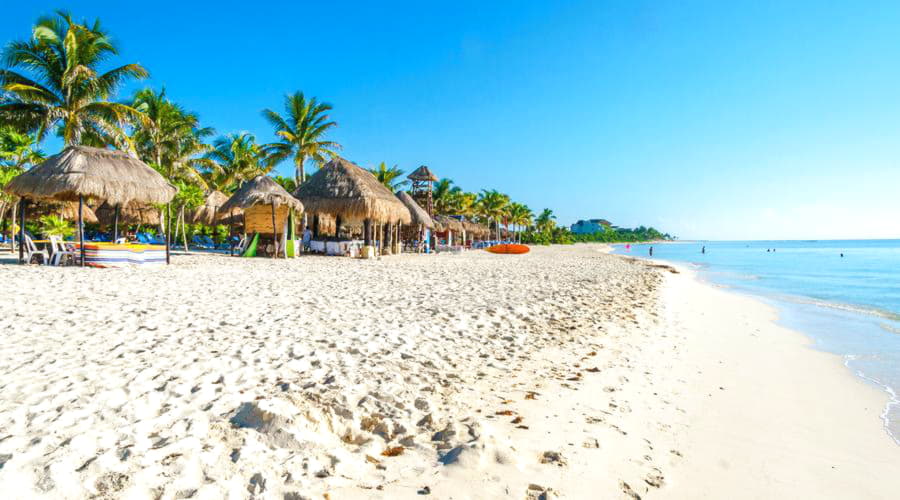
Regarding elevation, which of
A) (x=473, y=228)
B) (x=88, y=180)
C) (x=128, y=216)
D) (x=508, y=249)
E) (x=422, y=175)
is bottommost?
(x=508, y=249)

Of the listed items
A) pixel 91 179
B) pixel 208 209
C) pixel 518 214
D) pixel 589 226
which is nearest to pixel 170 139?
pixel 208 209

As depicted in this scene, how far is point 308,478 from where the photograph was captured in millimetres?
1892

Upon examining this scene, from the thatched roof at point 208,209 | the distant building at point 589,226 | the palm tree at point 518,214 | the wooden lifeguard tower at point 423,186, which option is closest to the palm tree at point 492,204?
the palm tree at point 518,214

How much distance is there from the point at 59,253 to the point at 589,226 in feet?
403

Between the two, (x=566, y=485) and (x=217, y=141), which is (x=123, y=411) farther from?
(x=217, y=141)

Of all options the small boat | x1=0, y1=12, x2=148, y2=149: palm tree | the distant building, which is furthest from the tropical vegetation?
the distant building

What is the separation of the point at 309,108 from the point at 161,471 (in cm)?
2306

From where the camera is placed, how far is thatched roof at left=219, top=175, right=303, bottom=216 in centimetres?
1423

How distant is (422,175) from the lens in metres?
28.1

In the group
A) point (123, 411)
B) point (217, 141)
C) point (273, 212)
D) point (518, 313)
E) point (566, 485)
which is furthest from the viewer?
point (217, 141)

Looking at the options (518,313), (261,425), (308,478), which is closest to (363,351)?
(261,425)

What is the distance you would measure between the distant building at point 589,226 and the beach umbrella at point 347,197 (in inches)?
4236

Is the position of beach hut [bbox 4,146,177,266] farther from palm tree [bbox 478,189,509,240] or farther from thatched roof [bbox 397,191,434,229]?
palm tree [bbox 478,189,509,240]

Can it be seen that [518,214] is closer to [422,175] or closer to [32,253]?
[422,175]
